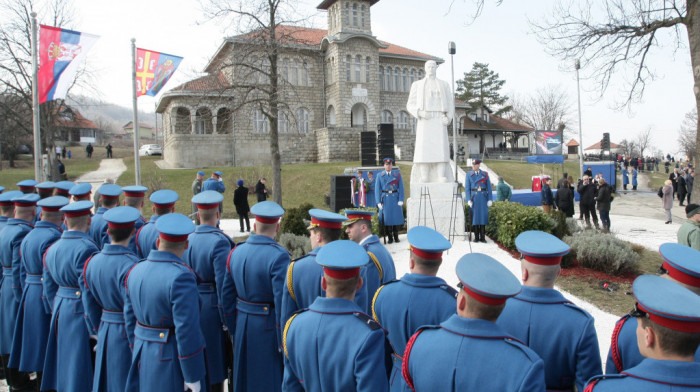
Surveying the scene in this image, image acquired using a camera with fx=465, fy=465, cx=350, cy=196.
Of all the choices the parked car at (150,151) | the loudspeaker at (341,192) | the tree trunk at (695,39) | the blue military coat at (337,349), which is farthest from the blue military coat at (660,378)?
the parked car at (150,151)

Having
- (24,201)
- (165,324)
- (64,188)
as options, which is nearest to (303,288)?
(165,324)

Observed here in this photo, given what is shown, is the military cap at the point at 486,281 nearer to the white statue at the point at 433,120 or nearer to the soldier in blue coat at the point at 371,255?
the soldier in blue coat at the point at 371,255

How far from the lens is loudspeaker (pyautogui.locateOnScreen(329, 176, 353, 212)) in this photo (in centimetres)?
1658

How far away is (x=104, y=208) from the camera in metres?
6.09

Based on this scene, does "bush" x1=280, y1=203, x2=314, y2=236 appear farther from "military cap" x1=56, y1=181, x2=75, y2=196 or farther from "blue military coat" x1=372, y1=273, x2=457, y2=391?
"blue military coat" x1=372, y1=273, x2=457, y2=391

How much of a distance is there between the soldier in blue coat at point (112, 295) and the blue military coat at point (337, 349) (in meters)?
2.02

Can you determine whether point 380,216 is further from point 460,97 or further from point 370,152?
point 460,97

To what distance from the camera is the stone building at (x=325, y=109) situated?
3562 cm

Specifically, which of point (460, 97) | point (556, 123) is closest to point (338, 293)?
point (460, 97)

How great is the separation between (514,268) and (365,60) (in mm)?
32802

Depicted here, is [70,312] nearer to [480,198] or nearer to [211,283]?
[211,283]

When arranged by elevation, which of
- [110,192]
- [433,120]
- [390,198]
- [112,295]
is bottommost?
[112,295]

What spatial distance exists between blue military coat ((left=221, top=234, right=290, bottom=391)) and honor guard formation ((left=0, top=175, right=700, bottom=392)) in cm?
1

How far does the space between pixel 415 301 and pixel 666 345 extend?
4.35ft
